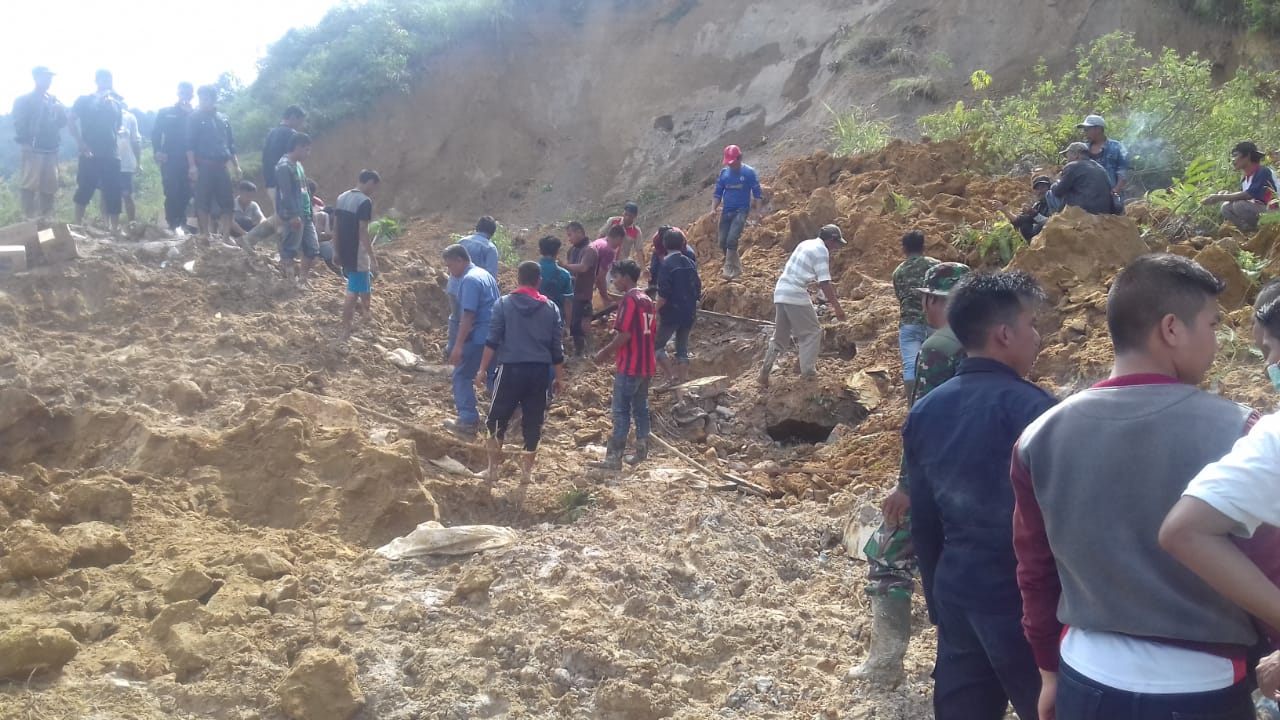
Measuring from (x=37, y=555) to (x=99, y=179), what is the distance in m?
6.25

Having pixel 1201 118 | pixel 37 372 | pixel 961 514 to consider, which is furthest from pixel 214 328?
pixel 1201 118

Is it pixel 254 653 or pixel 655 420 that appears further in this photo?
pixel 655 420

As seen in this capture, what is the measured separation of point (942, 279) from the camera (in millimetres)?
3848

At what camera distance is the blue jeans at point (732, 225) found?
11.9 meters

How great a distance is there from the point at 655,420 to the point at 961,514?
20.4 feet

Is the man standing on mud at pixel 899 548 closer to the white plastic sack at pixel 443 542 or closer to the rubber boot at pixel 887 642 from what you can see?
the rubber boot at pixel 887 642

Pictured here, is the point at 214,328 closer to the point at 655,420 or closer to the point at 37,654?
the point at 655,420

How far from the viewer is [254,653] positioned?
420cm

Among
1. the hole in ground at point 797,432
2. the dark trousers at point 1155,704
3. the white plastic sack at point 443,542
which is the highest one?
the dark trousers at point 1155,704

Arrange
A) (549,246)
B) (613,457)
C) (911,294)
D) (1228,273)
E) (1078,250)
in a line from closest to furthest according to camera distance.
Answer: (911,294) < (1228,273) < (613,457) < (1078,250) < (549,246)

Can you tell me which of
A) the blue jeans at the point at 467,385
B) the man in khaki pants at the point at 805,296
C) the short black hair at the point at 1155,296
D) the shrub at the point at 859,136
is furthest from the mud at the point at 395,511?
the shrub at the point at 859,136

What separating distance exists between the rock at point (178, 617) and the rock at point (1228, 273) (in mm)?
6836

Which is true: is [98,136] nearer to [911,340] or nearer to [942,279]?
[911,340]

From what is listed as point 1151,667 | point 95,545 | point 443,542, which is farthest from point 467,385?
point 1151,667
